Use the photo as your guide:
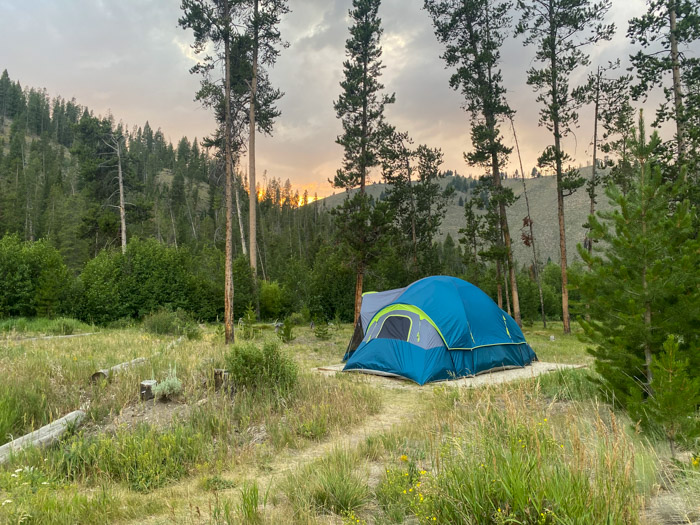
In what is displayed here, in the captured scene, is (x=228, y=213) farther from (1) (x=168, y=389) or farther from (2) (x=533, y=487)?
(2) (x=533, y=487)

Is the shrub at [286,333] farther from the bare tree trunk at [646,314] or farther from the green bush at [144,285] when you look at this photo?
the bare tree trunk at [646,314]

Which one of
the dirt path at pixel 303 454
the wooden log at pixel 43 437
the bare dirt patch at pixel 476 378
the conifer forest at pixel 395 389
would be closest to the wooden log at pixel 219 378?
the conifer forest at pixel 395 389

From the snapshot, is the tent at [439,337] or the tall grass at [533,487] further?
the tent at [439,337]

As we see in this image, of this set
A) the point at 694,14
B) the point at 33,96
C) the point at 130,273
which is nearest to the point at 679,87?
the point at 694,14

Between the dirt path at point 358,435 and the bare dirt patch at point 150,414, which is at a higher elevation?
the bare dirt patch at point 150,414

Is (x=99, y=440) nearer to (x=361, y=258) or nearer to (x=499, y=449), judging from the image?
(x=499, y=449)

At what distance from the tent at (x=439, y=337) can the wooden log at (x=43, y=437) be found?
686 centimetres

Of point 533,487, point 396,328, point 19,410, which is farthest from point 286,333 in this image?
point 533,487

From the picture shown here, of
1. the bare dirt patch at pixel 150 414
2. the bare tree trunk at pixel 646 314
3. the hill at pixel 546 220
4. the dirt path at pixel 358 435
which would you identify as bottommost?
the dirt path at pixel 358 435

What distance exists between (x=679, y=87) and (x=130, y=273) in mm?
29123

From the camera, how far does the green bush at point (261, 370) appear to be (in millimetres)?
7699

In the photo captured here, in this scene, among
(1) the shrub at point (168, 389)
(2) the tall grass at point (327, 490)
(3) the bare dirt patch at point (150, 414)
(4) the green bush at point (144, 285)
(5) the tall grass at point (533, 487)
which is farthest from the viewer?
(4) the green bush at point (144, 285)

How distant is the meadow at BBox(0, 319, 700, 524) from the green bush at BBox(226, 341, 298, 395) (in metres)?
0.03

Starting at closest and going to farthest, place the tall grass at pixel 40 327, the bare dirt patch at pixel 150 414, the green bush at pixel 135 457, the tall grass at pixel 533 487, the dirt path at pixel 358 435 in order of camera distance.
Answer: the tall grass at pixel 533 487, the green bush at pixel 135 457, the dirt path at pixel 358 435, the bare dirt patch at pixel 150 414, the tall grass at pixel 40 327
